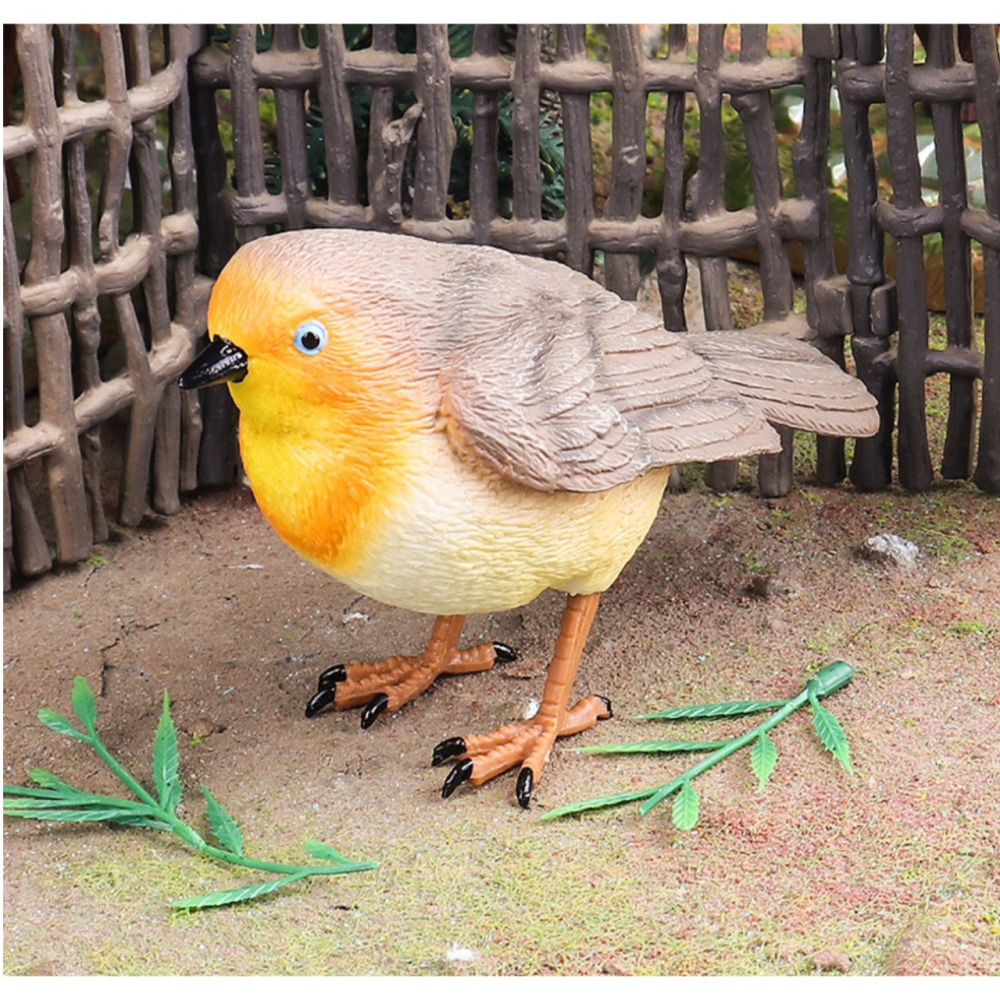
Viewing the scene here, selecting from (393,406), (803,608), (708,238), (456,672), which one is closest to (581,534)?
(393,406)

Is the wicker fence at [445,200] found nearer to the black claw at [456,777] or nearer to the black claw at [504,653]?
the black claw at [504,653]

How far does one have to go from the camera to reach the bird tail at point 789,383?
2807mm

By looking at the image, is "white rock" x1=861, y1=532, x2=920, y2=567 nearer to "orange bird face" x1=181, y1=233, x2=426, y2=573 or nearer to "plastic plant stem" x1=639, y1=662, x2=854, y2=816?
"plastic plant stem" x1=639, y1=662, x2=854, y2=816

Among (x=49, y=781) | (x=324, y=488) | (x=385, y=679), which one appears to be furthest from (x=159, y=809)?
(x=324, y=488)

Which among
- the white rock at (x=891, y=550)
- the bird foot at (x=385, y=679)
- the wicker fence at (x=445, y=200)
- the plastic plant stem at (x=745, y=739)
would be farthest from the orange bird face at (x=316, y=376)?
the white rock at (x=891, y=550)

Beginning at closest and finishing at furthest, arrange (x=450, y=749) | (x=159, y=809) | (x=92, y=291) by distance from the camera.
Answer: (x=159, y=809) → (x=450, y=749) → (x=92, y=291)

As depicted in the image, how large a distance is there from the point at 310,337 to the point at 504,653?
1014 mm

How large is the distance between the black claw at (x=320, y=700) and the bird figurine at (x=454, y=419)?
330 millimetres

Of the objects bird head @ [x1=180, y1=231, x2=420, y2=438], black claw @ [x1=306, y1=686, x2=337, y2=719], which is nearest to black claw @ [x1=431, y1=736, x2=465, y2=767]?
black claw @ [x1=306, y1=686, x2=337, y2=719]

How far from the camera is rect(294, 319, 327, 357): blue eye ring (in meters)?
2.26

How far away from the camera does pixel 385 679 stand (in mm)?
2922

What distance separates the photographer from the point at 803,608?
3.16 m

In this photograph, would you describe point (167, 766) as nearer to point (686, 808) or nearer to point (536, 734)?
point (536, 734)

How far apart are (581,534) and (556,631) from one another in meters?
0.71
